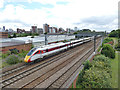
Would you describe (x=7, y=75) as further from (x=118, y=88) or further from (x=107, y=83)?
(x=118, y=88)

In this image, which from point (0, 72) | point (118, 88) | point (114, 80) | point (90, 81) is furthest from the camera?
point (0, 72)

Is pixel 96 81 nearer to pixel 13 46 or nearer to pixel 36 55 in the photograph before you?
pixel 36 55

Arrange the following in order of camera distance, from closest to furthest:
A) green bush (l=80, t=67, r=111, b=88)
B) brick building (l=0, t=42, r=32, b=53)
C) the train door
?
green bush (l=80, t=67, r=111, b=88)
the train door
brick building (l=0, t=42, r=32, b=53)

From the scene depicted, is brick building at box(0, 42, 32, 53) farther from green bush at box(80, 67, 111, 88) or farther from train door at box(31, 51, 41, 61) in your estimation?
green bush at box(80, 67, 111, 88)

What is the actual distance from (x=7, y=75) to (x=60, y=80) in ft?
25.4

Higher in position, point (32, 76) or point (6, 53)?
point (6, 53)

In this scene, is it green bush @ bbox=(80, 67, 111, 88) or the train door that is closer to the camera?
green bush @ bbox=(80, 67, 111, 88)

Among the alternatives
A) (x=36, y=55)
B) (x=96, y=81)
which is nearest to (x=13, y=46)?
(x=36, y=55)

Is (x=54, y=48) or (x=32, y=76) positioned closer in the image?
(x=32, y=76)

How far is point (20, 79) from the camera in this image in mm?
11305

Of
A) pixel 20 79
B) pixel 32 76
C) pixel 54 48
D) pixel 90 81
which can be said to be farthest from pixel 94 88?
pixel 54 48

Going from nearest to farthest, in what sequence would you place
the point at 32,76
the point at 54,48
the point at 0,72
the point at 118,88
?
the point at 118,88, the point at 32,76, the point at 0,72, the point at 54,48

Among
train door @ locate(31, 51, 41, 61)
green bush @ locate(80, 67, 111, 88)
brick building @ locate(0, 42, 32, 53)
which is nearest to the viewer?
green bush @ locate(80, 67, 111, 88)

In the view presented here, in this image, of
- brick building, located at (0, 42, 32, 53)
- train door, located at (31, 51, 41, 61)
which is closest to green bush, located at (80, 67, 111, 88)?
train door, located at (31, 51, 41, 61)
